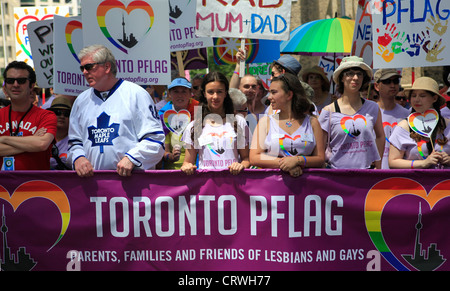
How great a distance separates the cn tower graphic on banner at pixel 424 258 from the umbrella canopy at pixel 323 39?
220 inches

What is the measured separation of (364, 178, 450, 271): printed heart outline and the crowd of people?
1.25 ft

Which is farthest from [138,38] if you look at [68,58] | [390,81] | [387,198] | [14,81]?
[387,198]

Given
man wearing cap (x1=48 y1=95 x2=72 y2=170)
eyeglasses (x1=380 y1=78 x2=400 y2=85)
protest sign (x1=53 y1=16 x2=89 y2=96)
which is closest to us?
man wearing cap (x1=48 y1=95 x2=72 y2=170)

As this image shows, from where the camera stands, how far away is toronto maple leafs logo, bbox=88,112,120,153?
16.0 feet

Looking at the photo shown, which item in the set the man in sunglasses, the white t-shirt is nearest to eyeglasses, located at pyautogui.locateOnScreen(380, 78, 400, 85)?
the white t-shirt

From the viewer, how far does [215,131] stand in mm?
5285

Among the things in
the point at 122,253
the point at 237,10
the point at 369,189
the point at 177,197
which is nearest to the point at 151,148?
the point at 177,197

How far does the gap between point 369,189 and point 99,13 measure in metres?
3.56

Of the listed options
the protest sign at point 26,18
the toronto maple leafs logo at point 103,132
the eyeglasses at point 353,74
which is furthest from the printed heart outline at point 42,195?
the protest sign at point 26,18

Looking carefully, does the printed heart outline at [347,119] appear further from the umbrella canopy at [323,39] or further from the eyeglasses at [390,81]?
the umbrella canopy at [323,39]

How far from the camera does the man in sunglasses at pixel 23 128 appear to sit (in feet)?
16.7

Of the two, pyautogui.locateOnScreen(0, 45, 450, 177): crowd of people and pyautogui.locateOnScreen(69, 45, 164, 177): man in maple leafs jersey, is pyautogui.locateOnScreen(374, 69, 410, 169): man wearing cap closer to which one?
pyautogui.locateOnScreen(0, 45, 450, 177): crowd of people

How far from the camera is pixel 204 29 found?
7023mm

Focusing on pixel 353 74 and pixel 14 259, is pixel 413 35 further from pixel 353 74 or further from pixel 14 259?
pixel 14 259
